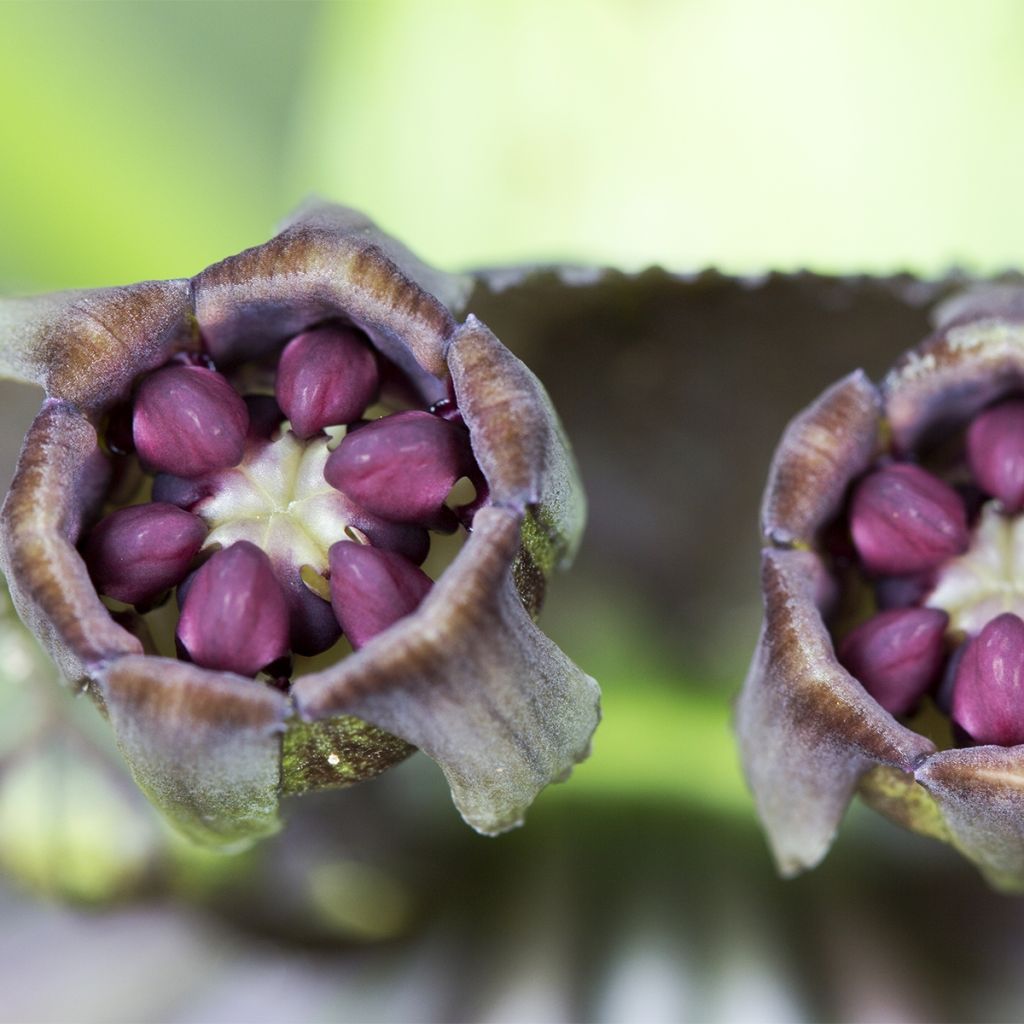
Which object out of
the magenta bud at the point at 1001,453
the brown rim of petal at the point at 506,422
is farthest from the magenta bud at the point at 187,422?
the magenta bud at the point at 1001,453

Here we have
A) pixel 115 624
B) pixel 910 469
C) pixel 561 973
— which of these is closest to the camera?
pixel 115 624

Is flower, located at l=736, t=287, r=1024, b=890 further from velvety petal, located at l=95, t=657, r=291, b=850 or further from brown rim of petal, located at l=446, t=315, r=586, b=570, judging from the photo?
velvety petal, located at l=95, t=657, r=291, b=850

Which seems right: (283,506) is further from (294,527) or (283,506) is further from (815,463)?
(815,463)

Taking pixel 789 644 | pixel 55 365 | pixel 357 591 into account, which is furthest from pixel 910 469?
pixel 55 365

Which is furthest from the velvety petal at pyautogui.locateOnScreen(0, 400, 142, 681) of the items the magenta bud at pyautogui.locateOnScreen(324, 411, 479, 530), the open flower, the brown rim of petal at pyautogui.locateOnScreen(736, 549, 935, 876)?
the brown rim of petal at pyautogui.locateOnScreen(736, 549, 935, 876)

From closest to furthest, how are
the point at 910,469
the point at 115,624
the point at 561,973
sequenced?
the point at 115,624 < the point at 910,469 < the point at 561,973

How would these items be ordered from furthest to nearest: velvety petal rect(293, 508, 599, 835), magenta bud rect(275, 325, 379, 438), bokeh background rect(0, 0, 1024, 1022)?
bokeh background rect(0, 0, 1024, 1022) → magenta bud rect(275, 325, 379, 438) → velvety petal rect(293, 508, 599, 835)

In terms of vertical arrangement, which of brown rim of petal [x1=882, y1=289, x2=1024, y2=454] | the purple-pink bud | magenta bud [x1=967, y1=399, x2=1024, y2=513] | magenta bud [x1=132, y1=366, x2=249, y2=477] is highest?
brown rim of petal [x1=882, y1=289, x2=1024, y2=454]

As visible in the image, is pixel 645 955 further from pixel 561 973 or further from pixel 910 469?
pixel 910 469

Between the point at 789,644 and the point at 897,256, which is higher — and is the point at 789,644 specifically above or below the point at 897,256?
below
